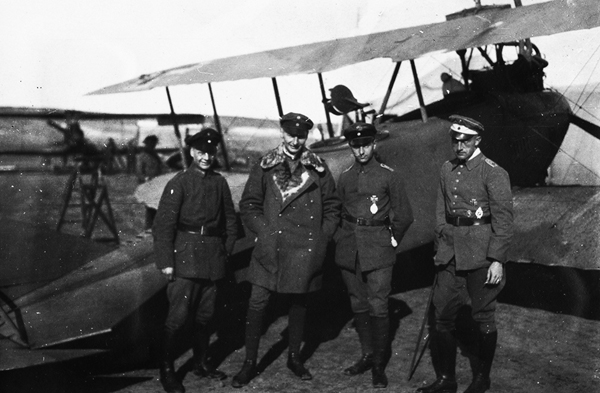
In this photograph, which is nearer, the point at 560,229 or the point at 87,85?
the point at 560,229

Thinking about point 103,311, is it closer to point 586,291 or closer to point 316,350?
point 316,350

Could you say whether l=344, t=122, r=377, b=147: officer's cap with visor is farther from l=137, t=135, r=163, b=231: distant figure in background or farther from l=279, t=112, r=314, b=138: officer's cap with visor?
l=137, t=135, r=163, b=231: distant figure in background

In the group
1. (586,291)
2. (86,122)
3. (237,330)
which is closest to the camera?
(237,330)

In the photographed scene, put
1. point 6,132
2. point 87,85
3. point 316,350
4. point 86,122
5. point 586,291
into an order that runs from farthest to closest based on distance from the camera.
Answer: point 86,122 < point 6,132 < point 87,85 < point 586,291 < point 316,350

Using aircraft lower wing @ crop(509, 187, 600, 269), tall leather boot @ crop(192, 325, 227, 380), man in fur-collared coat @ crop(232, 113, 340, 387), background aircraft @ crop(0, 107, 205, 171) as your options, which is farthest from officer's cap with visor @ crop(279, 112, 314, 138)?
background aircraft @ crop(0, 107, 205, 171)

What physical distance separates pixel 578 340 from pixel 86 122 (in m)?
17.8

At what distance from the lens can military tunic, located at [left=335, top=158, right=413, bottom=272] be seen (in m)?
5.13

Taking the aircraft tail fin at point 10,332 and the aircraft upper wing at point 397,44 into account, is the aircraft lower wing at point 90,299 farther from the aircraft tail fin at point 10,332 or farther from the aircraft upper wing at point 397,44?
the aircraft upper wing at point 397,44

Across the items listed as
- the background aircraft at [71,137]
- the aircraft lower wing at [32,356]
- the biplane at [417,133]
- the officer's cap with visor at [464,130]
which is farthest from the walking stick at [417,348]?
the background aircraft at [71,137]

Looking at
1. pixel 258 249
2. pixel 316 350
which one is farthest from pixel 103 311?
pixel 316 350

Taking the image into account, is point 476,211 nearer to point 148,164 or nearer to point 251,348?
point 251,348

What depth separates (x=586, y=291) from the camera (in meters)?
7.17

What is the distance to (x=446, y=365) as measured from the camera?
15.7 feet

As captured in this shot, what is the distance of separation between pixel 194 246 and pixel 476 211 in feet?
7.09
